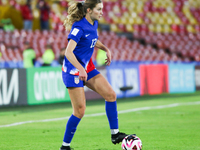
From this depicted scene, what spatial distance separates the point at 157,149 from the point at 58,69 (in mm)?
8880

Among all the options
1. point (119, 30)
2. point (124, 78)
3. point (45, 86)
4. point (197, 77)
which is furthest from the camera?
point (119, 30)

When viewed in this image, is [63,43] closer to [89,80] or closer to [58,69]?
[58,69]

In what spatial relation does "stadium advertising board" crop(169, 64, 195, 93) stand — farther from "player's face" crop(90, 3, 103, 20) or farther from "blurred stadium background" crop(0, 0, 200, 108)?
"player's face" crop(90, 3, 103, 20)

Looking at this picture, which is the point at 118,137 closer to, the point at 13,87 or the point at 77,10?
the point at 77,10

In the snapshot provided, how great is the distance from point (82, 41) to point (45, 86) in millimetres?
8437

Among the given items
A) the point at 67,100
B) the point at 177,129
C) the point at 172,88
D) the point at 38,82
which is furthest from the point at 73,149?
the point at 172,88

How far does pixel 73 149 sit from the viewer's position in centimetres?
534

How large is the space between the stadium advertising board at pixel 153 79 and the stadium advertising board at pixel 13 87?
637 centimetres

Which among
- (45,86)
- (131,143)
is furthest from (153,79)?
(131,143)

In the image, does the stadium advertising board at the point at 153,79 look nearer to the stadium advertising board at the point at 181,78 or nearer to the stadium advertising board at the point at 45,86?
the stadium advertising board at the point at 181,78

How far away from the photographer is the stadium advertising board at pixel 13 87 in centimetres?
1196

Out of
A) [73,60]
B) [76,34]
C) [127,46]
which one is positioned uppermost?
[127,46]

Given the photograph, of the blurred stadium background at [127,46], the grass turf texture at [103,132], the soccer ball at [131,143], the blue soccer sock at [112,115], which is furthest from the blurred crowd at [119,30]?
the soccer ball at [131,143]

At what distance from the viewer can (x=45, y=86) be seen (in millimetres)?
13406
